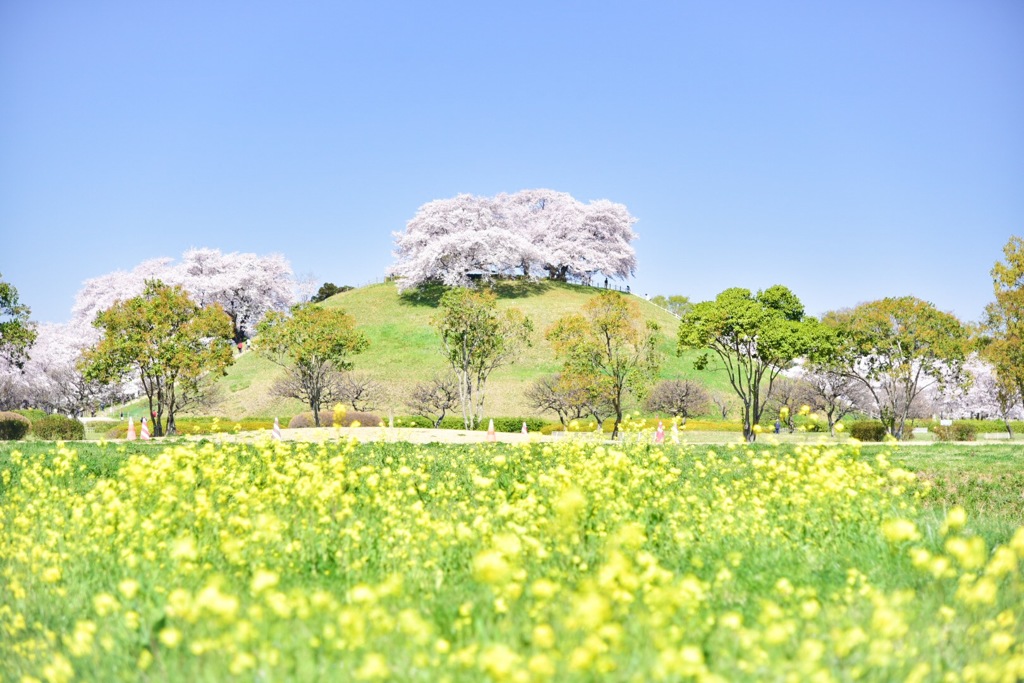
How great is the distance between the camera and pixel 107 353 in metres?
33.0

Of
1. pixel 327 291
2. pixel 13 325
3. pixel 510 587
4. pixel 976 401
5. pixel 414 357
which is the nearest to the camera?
pixel 510 587

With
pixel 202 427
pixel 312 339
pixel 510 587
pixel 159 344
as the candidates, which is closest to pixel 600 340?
pixel 312 339

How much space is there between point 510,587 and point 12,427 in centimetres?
3250

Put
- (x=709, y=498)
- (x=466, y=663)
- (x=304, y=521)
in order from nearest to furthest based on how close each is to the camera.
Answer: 1. (x=466, y=663)
2. (x=304, y=521)
3. (x=709, y=498)

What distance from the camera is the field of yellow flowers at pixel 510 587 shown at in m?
3.73

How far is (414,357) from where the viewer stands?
6031 centimetres

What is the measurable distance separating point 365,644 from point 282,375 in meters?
54.4

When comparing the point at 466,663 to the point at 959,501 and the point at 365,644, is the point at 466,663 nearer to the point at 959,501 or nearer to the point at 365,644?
the point at 365,644

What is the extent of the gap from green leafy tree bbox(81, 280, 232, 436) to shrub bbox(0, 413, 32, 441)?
9.91ft

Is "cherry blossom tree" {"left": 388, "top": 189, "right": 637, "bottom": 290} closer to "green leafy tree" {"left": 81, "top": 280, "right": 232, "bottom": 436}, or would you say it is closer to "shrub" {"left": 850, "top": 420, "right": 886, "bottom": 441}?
"green leafy tree" {"left": 81, "top": 280, "right": 232, "bottom": 436}

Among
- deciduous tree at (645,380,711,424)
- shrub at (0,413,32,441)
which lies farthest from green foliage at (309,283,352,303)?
shrub at (0,413,32,441)

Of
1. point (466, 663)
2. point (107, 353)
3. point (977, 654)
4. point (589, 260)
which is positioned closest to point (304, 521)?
point (466, 663)

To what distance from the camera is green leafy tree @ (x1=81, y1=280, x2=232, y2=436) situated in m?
33.3

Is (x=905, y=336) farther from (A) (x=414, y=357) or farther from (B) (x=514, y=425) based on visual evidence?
(A) (x=414, y=357)
